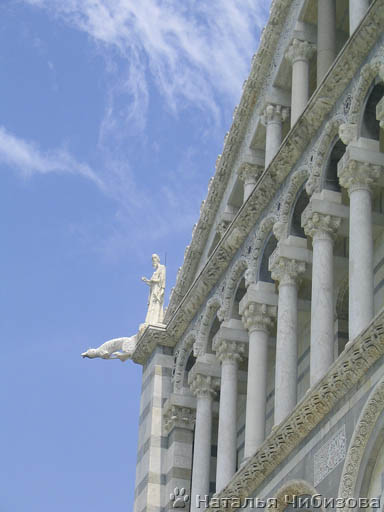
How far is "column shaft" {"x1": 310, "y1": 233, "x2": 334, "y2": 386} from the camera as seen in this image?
16203mm

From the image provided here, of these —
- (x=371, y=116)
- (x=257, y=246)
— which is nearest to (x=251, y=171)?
(x=257, y=246)

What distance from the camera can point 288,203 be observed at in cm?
1903

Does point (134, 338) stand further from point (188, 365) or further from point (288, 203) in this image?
point (288, 203)

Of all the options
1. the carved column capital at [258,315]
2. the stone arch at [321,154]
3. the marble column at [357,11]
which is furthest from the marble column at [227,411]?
the marble column at [357,11]

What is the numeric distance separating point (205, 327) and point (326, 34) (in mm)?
5491

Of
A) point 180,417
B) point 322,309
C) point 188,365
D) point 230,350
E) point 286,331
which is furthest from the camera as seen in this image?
point 188,365

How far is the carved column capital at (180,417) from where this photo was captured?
2253cm

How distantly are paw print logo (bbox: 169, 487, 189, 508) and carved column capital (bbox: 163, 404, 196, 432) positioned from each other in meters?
1.30

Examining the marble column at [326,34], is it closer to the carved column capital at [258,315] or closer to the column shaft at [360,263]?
the carved column capital at [258,315]

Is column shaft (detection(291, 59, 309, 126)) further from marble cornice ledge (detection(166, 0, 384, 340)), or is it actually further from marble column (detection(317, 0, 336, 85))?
marble cornice ledge (detection(166, 0, 384, 340))

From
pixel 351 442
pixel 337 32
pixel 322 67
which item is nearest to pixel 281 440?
pixel 351 442

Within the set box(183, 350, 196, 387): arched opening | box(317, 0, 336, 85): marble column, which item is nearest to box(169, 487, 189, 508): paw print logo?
box(183, 350, 196, 387): arched opening

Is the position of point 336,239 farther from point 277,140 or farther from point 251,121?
point 251,121

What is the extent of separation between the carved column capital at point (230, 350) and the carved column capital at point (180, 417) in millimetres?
2498
